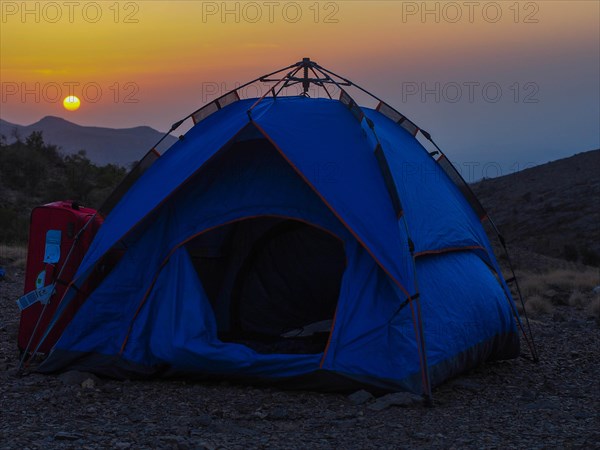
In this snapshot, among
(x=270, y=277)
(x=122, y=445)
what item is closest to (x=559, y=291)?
(x=270, y=277)

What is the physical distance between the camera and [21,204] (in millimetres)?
28172

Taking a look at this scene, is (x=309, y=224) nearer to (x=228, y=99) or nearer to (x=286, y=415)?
(x=228, y=99)

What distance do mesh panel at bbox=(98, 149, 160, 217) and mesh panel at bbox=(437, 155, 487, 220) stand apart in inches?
124

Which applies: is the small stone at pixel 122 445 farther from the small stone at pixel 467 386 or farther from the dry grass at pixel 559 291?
the dry grass at pixel 559 291

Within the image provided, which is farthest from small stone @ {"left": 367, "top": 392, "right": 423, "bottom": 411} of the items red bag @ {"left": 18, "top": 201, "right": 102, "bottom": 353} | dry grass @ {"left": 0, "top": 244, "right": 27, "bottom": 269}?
dry grass @ {"left": 0, "top": 244, "right": 27, "bottom": 269}

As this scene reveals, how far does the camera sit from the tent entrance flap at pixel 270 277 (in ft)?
29.6

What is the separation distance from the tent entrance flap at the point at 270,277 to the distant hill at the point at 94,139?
122111mm

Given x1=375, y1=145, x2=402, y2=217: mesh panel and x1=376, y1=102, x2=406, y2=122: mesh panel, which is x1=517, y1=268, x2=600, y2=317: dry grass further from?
x1=375, y1=145, x2=402, y2=217: mesh panel

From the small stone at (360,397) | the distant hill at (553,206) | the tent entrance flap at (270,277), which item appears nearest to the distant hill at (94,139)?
the distant hill at (553,206)

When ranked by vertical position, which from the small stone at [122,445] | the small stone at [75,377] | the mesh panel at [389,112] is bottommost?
the small stone at [122,445]

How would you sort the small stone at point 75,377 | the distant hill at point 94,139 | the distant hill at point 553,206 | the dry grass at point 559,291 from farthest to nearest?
the distant hill at point 94,139 < the distant hill at point 553,206 < the dry grass at point 559,291 < the small stone at point 75,377

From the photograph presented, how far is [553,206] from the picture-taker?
36.2 meters

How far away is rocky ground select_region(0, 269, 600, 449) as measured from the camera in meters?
5.61

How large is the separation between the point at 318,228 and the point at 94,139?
140 m
